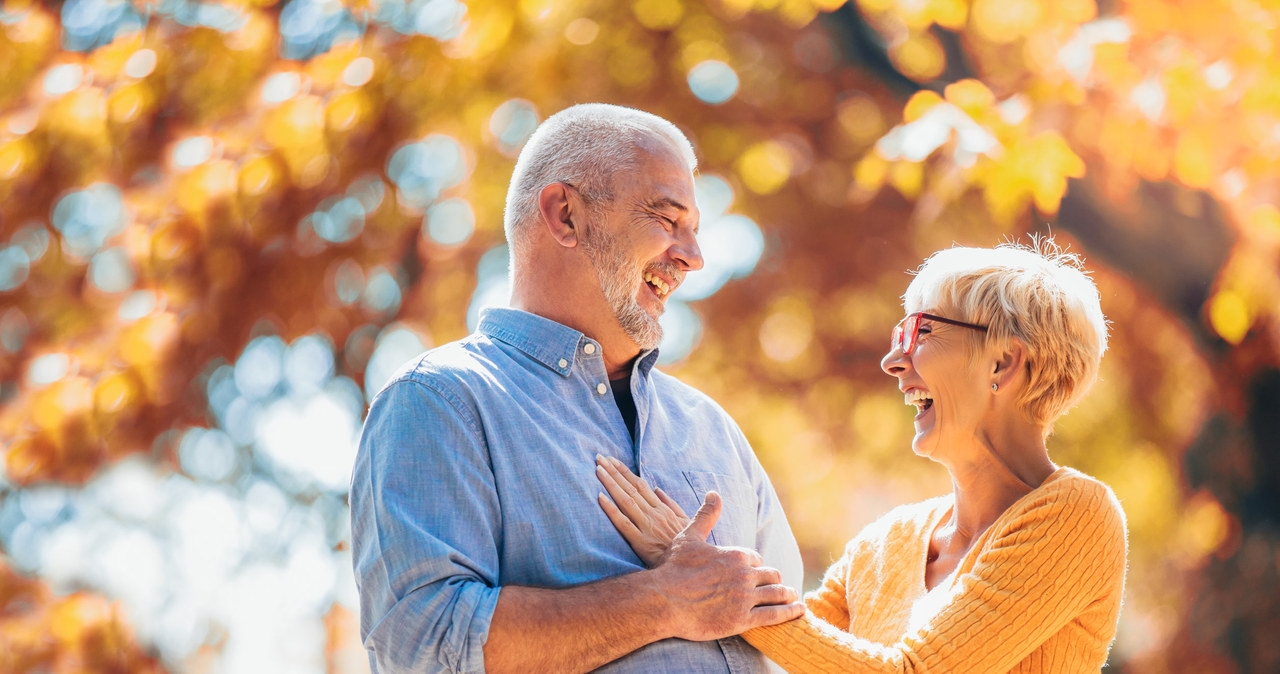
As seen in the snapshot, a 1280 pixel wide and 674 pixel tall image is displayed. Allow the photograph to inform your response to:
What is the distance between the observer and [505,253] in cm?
324

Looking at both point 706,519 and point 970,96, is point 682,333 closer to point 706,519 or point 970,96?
point 970,96

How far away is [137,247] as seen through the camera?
3.45 m

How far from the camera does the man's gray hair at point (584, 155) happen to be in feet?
5.32

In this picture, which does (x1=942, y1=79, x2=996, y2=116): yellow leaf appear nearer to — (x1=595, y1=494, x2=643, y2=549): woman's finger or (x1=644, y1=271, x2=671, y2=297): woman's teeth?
(x1=644, y1=271, x2=671, y2=297): woman's teeth

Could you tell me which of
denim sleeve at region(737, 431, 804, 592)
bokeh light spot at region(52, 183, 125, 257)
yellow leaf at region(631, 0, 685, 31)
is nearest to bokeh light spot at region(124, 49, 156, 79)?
bokeh light spot at region(52, 183, 125, 257)

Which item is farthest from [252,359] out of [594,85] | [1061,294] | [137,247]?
[1061,294]

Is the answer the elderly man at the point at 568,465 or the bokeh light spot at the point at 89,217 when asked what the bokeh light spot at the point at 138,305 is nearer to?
the bokeh light spot at the point at 89,217

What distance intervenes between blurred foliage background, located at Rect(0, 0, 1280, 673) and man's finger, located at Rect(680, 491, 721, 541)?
1737mm

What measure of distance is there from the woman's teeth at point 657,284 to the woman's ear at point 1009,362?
0.56m

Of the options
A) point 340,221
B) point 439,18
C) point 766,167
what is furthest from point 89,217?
point 766,167

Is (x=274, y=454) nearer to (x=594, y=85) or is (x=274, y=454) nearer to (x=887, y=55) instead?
(x=594, y=85)

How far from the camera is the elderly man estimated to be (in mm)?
1222

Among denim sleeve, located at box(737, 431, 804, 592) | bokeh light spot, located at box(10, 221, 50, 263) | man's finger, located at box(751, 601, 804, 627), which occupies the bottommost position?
bokeh light spot, located at box(10, 221, 50, 263)

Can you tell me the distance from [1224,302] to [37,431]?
4.07 metres
